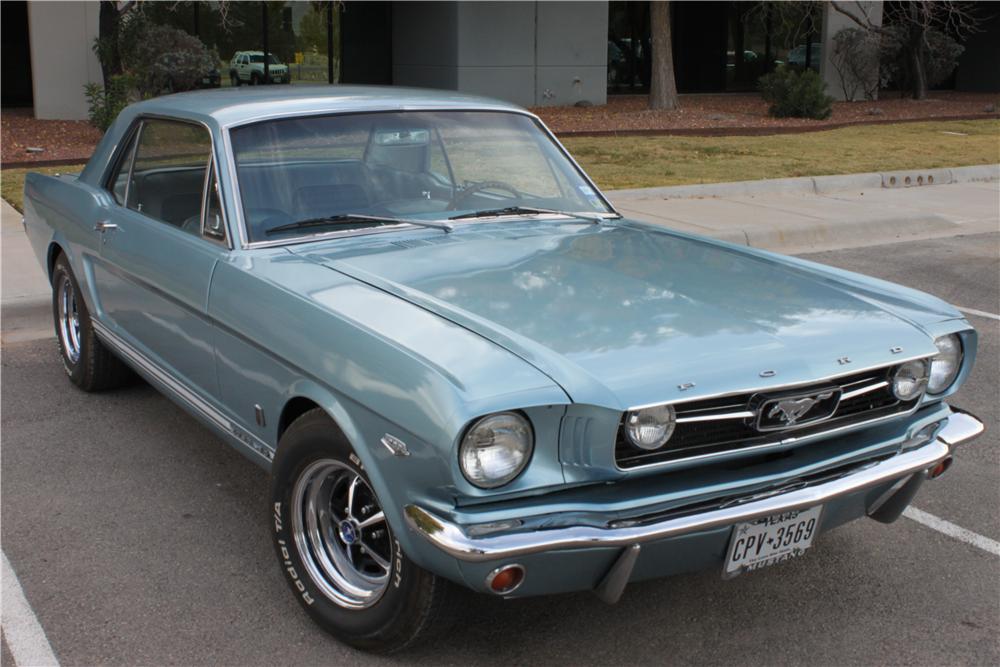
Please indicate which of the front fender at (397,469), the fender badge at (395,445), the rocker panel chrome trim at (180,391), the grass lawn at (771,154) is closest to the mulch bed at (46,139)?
the grass lawn at (771,154)

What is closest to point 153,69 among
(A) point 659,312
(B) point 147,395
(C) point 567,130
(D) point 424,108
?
(C) point 567,130

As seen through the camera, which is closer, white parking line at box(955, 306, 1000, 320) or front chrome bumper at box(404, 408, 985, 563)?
front chrome bumper at box(404, 408, 985, 563)

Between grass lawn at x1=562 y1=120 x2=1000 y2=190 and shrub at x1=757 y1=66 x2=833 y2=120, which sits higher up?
shrub at x1=757 y1=66 x2=833 y2=120

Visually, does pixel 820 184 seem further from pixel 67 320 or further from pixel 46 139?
pixel 46 139

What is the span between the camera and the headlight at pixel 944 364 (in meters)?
3.46

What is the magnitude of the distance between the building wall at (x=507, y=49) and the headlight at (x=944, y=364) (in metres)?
18.6

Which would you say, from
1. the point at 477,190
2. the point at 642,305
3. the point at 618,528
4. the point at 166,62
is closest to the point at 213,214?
the point at 477,190

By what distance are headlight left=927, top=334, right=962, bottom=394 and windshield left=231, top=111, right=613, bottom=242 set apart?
66.6 inches

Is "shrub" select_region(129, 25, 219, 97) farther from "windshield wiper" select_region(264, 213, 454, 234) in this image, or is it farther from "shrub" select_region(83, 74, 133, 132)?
"windshield wiper" select_region(264, 213, 454, 234)

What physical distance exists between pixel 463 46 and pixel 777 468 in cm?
1943

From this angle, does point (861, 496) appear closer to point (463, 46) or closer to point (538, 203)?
point (538, 203)

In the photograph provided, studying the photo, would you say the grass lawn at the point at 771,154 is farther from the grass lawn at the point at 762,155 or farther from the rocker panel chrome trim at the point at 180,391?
the rocker panel chrome trim at the point at 180,391

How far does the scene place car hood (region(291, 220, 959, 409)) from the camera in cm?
291

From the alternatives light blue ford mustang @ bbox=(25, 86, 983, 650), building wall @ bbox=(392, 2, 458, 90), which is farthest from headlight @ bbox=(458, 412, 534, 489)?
building wall @ bbox=(392, 2, 458, 90)
